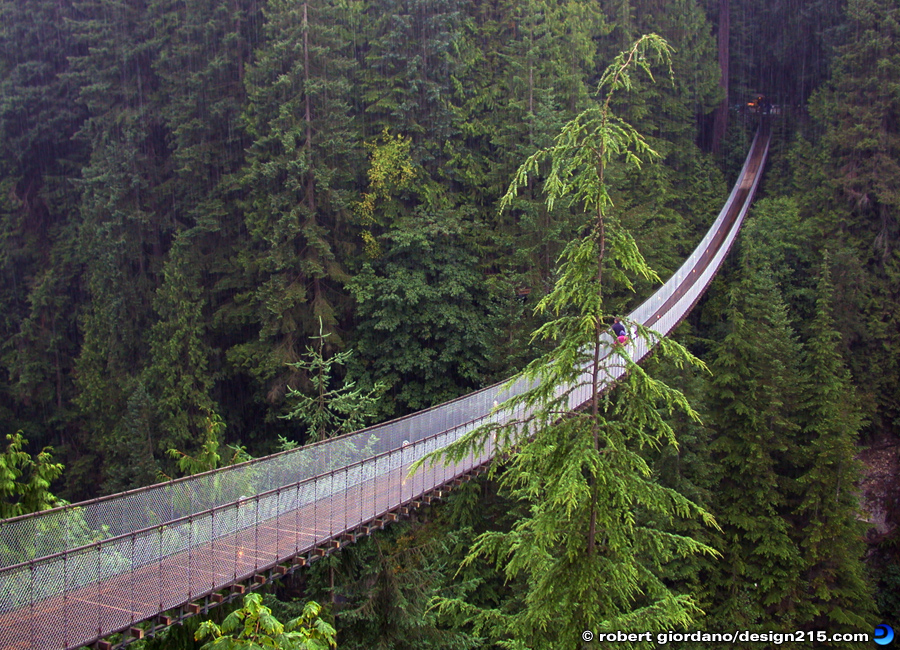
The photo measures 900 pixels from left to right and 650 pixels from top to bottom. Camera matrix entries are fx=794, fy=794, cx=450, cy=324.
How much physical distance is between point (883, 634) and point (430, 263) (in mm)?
13951

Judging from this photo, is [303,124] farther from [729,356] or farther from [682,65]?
[682,65]

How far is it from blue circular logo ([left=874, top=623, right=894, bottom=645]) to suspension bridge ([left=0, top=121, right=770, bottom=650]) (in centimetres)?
1230

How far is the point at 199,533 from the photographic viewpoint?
8031 mm

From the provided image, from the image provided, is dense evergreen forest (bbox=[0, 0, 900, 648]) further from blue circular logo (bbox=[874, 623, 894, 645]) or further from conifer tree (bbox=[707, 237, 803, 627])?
blue circular logo (bbox=[874, 623, 894, 645])

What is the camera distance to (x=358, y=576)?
11.0 metres

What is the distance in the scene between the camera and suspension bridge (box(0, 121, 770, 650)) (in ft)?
21.8

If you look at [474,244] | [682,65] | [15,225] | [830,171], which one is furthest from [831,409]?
[15,225]

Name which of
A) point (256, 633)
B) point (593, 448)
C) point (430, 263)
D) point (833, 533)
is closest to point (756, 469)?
point (833, 533)

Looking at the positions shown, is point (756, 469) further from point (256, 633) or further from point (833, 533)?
point (256, 633)

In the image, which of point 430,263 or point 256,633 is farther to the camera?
point 430,263

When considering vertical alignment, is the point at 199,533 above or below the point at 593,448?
below

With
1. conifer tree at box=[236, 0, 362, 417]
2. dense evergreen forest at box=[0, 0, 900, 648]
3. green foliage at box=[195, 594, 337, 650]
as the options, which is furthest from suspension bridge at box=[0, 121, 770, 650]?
conifer tree at box=[236, 0, 362, 417]

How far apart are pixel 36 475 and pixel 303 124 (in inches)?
533

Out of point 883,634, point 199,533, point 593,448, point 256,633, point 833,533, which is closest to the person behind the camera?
point 256,633
